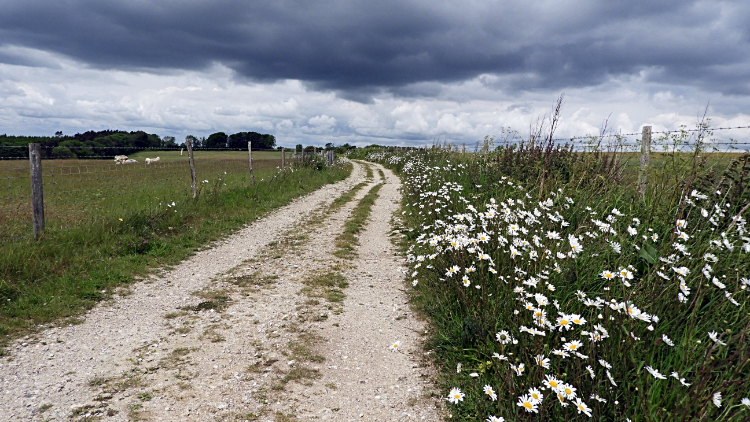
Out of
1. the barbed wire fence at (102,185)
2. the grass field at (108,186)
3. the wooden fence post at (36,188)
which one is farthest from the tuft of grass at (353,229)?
the wooden fence post at (36,188)

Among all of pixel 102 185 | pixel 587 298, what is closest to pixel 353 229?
pixel 587 298

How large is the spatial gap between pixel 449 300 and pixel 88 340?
4.13 metres

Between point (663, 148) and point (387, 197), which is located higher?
point (663, 148)

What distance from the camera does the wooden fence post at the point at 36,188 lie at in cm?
727

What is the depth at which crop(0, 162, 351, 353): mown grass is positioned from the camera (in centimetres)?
509

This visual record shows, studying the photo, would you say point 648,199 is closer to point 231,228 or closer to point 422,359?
point 422,359

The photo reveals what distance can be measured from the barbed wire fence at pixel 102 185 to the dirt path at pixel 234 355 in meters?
3.47

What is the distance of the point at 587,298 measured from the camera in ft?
13.4

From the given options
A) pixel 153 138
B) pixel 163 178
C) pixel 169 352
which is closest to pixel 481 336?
pixel 169 352

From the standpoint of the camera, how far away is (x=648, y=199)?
20.4 feet

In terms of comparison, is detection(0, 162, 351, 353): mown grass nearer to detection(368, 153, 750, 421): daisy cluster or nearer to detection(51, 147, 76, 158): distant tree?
detection(51, 147, 76, 158): distant tree

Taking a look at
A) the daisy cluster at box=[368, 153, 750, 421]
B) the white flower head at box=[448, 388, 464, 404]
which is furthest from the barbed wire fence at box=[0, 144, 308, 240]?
the white flower head at box=[448, 388, 464, 404]

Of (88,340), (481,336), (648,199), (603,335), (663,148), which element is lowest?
(88,340)

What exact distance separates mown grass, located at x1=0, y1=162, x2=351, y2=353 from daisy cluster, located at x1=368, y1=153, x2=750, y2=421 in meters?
4.79
